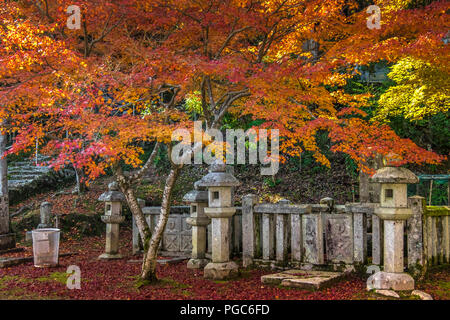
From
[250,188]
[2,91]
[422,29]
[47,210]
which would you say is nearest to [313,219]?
[422,29]

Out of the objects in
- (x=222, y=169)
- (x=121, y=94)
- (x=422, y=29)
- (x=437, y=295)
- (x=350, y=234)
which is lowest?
A: (x=437, y=295)

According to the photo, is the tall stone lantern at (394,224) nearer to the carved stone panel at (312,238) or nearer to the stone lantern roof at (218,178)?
the carved stone panel at (312,238)

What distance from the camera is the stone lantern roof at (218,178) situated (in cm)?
794

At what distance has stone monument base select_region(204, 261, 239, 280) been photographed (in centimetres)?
789

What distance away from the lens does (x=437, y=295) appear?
261 inches

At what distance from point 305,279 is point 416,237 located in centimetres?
218

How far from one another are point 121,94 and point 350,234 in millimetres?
4998

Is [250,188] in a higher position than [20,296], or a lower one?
higher

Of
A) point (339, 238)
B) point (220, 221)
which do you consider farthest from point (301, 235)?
point (220, 221)

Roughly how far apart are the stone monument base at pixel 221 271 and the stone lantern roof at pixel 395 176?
3.12 metres

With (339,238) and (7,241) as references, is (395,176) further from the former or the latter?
(7,241)

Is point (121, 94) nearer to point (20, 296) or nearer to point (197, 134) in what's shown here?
point (197, 134)

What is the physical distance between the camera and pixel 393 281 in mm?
6512

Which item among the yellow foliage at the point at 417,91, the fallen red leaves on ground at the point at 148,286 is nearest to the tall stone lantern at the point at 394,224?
the fallen red leaves on ground at the point at 148,286
